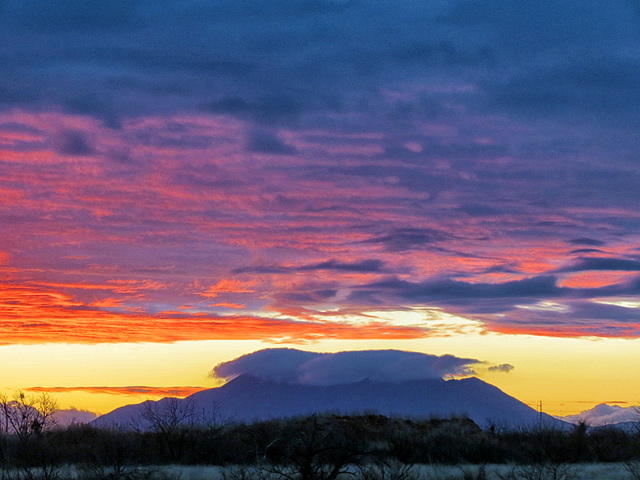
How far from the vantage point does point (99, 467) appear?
28.1m

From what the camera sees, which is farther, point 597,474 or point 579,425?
point 579,425

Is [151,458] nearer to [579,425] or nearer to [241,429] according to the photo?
[241,429]

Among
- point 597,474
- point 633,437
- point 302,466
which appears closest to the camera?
point 302,466

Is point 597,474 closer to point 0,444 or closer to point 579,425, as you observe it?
point 579,425

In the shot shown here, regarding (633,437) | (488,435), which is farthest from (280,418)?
(633,437)

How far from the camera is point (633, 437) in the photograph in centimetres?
5003

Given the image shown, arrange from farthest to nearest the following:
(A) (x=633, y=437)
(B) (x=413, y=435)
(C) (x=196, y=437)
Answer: (A) (x=633, y=437), (B) (x=413, y=435), (C) (x=196, y=437)

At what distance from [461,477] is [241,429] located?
21422 millimetres

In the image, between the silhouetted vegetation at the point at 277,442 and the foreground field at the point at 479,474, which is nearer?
the foreground field at the point at 479,474

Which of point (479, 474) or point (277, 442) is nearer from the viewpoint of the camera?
point (479, 474)

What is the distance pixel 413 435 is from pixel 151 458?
17.0 m

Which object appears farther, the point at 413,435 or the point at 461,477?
the point at 413,435

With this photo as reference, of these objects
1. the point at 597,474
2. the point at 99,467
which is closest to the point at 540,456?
the point at 597,474

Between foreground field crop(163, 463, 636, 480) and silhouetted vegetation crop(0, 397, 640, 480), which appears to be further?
silhouetted vegetation crop(0, 397, 640, 480)
